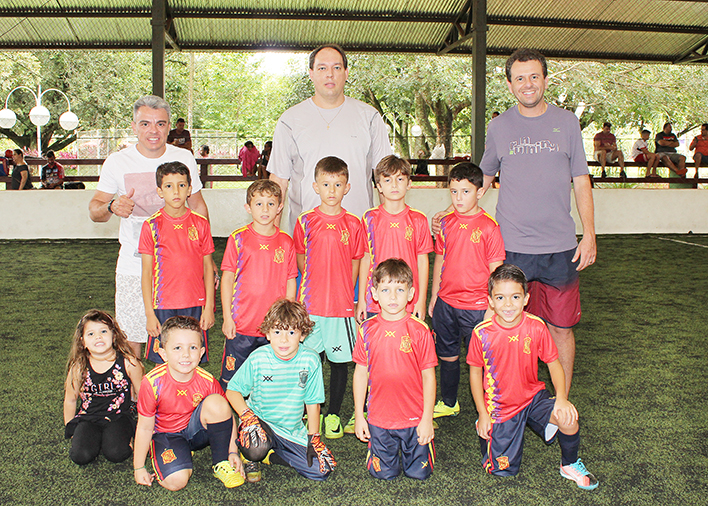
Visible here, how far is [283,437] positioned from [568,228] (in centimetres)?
179

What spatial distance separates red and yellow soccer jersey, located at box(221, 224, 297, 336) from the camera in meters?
3.12

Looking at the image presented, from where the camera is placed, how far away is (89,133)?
24797 mm

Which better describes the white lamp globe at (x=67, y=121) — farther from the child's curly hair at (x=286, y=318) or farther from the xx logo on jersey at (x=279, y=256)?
the child's curly hair at (x=286, y=318)

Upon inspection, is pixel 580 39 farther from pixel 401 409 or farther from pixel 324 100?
pixel 401 409

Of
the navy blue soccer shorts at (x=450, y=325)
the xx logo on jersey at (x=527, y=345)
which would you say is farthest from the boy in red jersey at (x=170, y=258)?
the xx logo on jersey at (x=527, y=345)

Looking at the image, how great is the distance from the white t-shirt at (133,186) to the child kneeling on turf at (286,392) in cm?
103

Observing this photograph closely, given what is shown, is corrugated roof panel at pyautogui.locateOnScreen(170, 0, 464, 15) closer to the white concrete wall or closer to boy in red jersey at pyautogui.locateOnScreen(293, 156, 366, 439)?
the white concrete wall

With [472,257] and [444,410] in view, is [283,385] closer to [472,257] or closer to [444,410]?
[444,410]

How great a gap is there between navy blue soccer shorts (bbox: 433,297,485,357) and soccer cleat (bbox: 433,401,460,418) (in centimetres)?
30

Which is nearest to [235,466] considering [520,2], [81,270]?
[81,270]

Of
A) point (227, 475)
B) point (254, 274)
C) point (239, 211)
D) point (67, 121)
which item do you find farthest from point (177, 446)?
point (67, 121)

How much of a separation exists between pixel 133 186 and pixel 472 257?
6.15 feet

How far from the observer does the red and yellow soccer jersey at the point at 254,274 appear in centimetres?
312

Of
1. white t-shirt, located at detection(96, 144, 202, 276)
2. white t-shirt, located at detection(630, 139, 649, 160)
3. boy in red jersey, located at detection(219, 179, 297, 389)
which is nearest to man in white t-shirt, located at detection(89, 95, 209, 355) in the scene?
white t-shirt, located at detection(96, 144, 202, 276)
